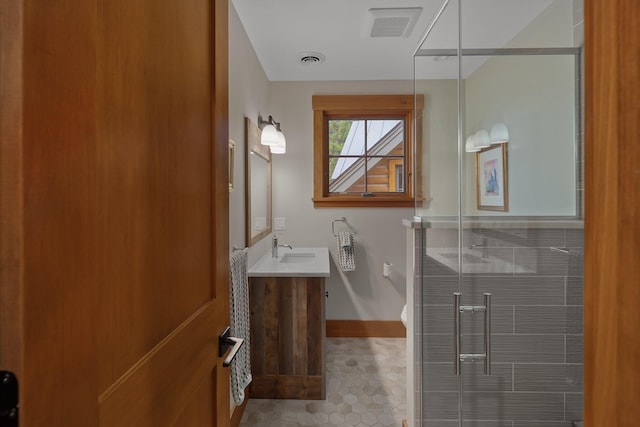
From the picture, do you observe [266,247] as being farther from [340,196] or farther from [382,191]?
[382,191]

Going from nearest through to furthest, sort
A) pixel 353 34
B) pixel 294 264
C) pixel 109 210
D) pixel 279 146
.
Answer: pixel 109 210 < pixel 353 34 < pixel 294 264 < pixel 279 146

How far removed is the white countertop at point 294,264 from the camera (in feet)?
6.43

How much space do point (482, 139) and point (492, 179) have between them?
203mm

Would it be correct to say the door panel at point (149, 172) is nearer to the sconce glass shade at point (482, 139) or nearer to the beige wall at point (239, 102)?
the beige wall at point (239, 102)

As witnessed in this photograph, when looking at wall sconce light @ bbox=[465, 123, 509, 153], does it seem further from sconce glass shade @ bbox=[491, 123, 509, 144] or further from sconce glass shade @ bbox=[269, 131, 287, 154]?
sconce glass shade @ bbox=[269, 131, 287, 154]

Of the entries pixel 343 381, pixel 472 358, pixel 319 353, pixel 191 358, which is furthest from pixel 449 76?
pixel 343 381

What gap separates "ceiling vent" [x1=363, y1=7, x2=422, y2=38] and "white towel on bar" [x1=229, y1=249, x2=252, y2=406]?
1.66 m

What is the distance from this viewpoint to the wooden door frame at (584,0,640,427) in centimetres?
30

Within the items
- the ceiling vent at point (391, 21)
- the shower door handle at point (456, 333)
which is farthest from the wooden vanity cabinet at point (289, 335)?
the ceiling vent at point (391, 21)

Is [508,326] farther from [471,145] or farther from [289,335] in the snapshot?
[289,335]

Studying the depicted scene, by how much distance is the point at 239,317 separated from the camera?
1.60 metres

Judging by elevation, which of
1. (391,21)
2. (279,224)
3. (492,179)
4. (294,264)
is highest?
(391,21)

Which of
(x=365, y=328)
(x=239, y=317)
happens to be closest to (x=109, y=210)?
(x=239, y=317)

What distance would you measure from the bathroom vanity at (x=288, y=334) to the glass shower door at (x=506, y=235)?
0.70m
